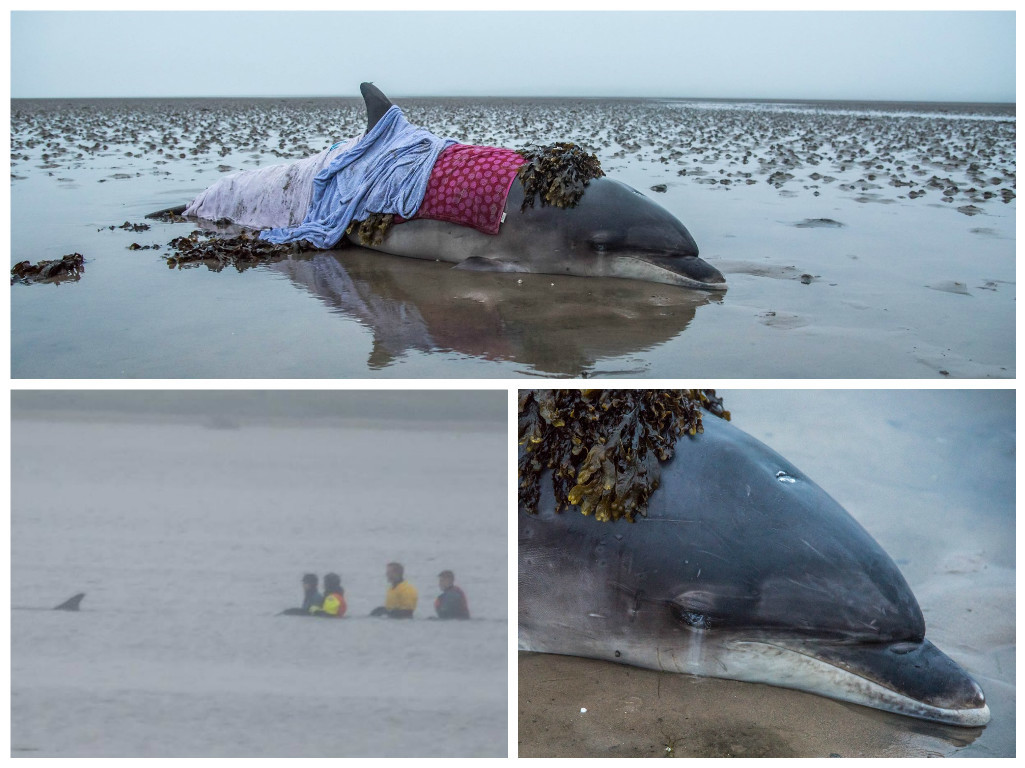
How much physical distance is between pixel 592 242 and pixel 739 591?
408 centimetres

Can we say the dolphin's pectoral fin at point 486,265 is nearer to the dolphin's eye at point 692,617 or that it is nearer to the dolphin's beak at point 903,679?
the dolphin's eye at point 692,617

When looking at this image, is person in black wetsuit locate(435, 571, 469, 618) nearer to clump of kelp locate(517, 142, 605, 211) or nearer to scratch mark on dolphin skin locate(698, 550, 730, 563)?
scratch mark on dolphin skin locate(698, 550, 730, 563)

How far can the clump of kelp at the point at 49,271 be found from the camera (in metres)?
7.50

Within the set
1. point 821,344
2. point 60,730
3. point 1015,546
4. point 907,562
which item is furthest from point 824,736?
point 60,730

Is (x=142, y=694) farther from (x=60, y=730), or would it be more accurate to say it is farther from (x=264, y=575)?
(x=264, y=575)

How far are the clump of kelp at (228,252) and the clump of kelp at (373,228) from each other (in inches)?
19.3

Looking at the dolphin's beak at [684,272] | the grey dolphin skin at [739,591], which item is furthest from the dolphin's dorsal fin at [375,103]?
the grey dolphin skin at [739,591]

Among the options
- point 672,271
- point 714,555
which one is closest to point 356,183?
point 672,271

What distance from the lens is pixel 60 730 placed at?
4.31 m

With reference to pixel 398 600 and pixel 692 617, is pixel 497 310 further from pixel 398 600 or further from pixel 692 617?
pixel 692 617

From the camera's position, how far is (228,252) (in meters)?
8.26

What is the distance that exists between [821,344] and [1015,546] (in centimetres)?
172

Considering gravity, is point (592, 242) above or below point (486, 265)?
above

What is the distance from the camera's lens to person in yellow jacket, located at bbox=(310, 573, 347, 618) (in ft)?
18.0
